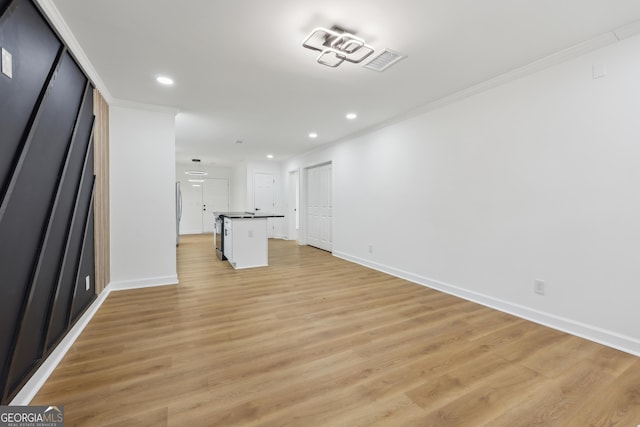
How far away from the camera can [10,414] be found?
139 cm

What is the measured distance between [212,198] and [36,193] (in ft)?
29.0

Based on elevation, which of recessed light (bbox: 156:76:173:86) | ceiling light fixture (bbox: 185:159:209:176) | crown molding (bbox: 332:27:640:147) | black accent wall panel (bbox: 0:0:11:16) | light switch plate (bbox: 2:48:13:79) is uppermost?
recessed light (bbox: 156:76:173:86)

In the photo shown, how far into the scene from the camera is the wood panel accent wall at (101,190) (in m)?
3.09

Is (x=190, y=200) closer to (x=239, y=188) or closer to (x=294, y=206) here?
(x=239, y=188)

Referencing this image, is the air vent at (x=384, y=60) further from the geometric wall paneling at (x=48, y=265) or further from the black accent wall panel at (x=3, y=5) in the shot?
the geometric wall paneling at (x=48, y=265)

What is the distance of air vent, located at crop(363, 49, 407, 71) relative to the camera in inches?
100.0

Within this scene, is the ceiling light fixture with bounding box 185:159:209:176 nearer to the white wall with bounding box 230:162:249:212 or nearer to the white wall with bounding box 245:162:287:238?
the white wall with bounding box 230:162:249:212

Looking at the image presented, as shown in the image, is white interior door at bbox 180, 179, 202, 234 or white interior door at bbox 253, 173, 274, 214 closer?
white interior door at bbox 253, 173, 274, 214

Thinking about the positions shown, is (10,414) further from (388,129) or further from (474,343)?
(388,129)

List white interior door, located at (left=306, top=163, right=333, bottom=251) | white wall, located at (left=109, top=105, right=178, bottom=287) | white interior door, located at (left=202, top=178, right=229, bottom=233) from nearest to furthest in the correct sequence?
1. white wall, located at (left=109, top=105, right=178, bottom=287)
2. white interior door, located at (left=306, top=163, right=333, bottom=251)
3. white interior door, located at (left=202, top=178, right=229, bottom=233)

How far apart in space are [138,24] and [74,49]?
2.53 feet

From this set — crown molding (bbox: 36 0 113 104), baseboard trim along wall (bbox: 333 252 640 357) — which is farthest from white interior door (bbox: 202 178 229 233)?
baseboard trim along wall (bbox: 333 252 640 357)

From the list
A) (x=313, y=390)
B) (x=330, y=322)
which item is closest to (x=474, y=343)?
(x=330, y=322)

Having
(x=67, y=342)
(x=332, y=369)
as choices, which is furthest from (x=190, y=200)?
(x=332, y=369)
